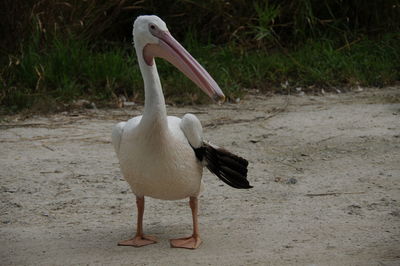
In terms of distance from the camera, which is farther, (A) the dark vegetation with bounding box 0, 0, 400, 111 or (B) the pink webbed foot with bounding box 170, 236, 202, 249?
(A) the dark vegetation with bounding box 0, 0, 400, 111

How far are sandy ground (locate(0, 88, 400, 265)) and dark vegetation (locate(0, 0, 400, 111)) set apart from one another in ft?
1.65

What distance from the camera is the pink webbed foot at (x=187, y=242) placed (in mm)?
4051

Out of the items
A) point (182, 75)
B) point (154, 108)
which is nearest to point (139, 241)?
point (154, 108)

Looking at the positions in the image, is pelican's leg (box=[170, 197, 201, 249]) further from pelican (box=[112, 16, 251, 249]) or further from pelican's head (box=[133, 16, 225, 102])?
pelican's head (box=[133, 16, 225, 102])

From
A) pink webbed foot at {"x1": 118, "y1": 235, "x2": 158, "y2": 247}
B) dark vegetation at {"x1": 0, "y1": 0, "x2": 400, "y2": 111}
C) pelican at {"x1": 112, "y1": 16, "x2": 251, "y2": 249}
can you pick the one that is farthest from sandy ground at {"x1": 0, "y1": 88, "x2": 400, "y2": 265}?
dark vegetation at {"x1": 0, "y1": 0, "x2": 400, "y2": 111}

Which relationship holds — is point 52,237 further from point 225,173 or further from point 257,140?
point 257,140

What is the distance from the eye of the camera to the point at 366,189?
4.86 metres

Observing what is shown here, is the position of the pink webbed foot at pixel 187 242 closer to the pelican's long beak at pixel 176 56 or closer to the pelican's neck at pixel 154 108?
the pelican's neck at pixel 154 108

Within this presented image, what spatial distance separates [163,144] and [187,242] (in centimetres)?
59

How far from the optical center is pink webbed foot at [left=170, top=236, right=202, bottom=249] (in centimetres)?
405

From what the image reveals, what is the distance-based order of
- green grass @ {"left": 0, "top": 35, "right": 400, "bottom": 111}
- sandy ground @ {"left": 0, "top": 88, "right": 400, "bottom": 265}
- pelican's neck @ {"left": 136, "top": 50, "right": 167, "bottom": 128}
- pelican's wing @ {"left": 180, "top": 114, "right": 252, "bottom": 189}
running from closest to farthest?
pelican's neck @ {"left": 136, "top": 50, "right": 167, "bottom": 128} < sandy ground @ {"left": 0, "top": 88, "right": 400, "bottom": 265} < pelican's wing @ {"left": 180, "top": 114, "right": 252, "bottom": 189} < green grass @ {"left": 0, "top": 35, "right": 400, "bottom": 111}

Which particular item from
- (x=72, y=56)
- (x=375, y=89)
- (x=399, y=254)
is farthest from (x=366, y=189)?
(x=72, y=56)

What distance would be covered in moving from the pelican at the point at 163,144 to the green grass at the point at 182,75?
3.07 m

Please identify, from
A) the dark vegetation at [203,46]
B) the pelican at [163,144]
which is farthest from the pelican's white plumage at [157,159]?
the dark vegetation at [203,46]
